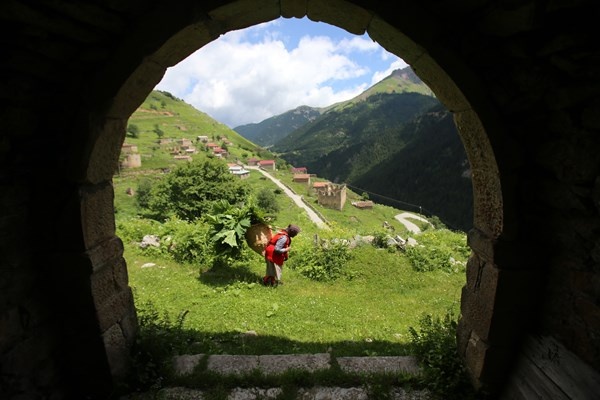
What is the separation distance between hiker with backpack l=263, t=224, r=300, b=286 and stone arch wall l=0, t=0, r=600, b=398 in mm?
4123

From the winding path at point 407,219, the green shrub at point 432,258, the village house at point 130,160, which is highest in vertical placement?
the village house at point 130,160

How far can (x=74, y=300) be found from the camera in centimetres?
299

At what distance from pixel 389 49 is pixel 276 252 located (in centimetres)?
487

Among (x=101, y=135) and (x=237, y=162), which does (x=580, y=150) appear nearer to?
(x=101, y=135)

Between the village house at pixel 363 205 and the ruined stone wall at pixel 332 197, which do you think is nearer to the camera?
the ruined stone wall at pixel 332 197

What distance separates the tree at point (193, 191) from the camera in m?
31.2

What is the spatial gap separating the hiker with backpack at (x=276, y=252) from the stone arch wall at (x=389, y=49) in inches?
162

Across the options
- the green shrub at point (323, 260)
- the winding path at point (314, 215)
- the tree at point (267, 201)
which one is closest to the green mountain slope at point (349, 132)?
the winding path at point (314, 215)

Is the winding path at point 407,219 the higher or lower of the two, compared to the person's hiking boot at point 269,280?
lower

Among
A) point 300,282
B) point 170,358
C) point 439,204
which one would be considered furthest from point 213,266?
point 439,204

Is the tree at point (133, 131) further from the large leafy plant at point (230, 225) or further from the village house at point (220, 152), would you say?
the large leafy plant at point (230, 225)

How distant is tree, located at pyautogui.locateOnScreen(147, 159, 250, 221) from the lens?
31203 mm

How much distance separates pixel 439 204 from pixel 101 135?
7791cm

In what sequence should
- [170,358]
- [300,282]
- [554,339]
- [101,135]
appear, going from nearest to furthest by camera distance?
[554,339]
[101,135]
[170,358]
[300,282]
